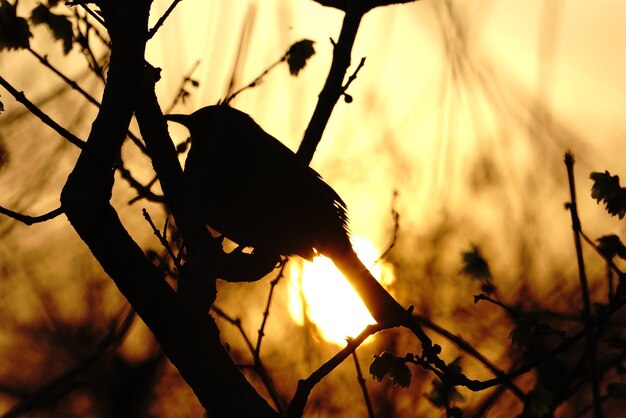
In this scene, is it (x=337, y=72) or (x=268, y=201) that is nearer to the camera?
(x=337, y=72)

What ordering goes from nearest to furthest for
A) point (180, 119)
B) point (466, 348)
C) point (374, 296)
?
1. point (466, 348)
2. point (374, 296)
3. point (180, 119)

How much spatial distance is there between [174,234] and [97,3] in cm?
194

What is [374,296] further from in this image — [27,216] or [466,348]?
[27,216]

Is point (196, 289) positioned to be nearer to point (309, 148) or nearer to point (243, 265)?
point (243, 265)

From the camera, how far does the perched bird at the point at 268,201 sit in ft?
16.6

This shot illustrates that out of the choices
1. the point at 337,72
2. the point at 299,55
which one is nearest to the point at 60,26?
the point at 299,55

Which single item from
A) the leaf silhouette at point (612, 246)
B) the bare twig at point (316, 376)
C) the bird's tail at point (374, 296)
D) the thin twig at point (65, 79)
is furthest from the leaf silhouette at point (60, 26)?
the leaf silhouette at point (612, 246)

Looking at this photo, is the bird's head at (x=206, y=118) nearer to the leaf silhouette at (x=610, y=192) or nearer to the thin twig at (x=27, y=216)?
the thin twig at (x=27, y=216)

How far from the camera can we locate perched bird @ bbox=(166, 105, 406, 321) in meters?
5.06

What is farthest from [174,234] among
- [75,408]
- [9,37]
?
[75,408]

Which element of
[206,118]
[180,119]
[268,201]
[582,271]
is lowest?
[582,271]

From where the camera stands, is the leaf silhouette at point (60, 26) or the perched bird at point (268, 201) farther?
the perched bird at point (268, 201)

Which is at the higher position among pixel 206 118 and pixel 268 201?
pixel 206 118

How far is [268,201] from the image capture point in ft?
17.0
